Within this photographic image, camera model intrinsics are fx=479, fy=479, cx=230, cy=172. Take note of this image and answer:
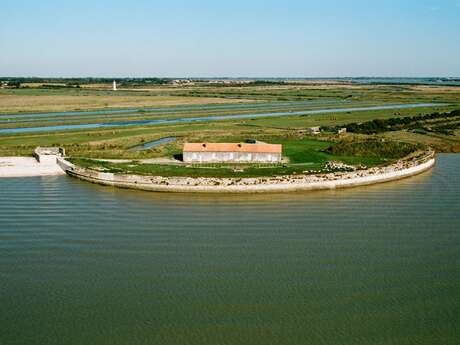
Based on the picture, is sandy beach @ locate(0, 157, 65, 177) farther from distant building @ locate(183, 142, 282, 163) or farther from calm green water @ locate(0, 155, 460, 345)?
distant building @ locate(183, 142, 282, 163)

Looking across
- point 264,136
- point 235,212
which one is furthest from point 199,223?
point 264,136

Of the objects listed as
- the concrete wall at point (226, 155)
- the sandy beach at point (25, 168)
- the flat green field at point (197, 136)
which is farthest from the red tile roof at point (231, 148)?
the sandy beach at point (25, 168)

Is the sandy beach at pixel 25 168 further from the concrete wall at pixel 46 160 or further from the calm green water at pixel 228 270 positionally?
the calm green water at pixel 228 270

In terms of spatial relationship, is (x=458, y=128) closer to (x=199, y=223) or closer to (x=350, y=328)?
(x=199, y=223)

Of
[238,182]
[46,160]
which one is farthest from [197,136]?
[238,182]

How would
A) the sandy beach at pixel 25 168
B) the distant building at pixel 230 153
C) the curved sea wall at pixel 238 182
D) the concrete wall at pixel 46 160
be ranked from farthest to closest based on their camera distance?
the concrete wall at pixel 46 160
the distant building at pixel 230 153
the sandy beach at pixel 25 168
the curved sea wall at pixel 238 182

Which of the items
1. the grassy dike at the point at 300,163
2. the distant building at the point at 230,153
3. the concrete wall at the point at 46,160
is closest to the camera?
the grassy dike at the point at 300,163

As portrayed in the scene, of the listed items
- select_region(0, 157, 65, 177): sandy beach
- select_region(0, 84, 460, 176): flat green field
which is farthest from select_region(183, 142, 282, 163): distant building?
select_region(0, 157, 65, 177): sandy beach
